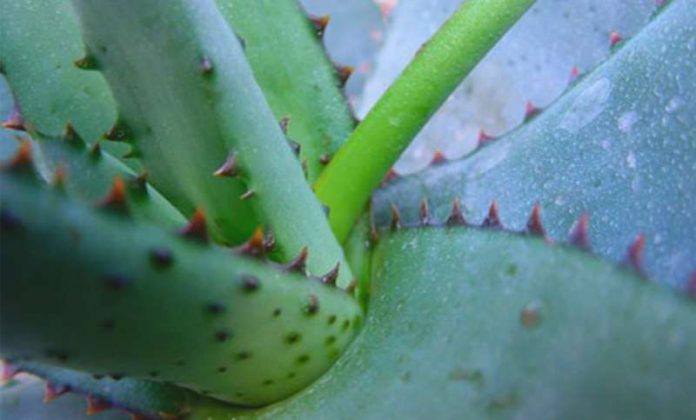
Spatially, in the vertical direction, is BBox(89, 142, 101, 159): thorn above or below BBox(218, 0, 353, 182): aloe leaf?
above

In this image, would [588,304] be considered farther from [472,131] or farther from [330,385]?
[472,131]

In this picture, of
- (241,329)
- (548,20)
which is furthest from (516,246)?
(548,20)

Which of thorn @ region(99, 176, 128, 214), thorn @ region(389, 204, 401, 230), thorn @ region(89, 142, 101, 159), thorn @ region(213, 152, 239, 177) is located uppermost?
thorn @ region(99, 176, 128, 214)

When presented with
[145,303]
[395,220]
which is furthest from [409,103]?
[145,303]

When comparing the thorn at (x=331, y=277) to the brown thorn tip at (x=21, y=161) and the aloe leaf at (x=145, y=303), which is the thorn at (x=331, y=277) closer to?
the aloe leaf at (x=145, y=303)

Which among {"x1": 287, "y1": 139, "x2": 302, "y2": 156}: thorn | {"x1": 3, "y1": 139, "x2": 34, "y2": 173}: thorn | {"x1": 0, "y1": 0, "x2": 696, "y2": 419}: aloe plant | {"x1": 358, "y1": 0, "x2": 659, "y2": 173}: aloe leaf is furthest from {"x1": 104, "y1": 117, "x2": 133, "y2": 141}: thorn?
{"x1": 358, "y1": 0, "x2": 659, "y2": 173}: aloe leaf

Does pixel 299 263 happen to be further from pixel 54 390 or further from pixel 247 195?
pixel 54 390

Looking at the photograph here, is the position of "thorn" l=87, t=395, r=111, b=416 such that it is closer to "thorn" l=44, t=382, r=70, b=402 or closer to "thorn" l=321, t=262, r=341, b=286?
"thorn" l=44, t=382, r=70, b=402
